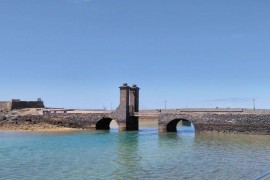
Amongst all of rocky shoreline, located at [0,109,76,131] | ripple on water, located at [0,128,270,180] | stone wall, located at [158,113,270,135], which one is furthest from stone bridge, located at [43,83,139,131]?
ripple on water, located at [0,128,270,180]

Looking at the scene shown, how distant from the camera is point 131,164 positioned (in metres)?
20.7

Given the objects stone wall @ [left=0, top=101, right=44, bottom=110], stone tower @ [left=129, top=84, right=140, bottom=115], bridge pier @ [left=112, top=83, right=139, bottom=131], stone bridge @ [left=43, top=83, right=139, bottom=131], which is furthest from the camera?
stone wall @ [left=0, top=101, right=44, bottom=110]

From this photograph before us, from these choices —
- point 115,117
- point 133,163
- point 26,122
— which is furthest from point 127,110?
point 133,163

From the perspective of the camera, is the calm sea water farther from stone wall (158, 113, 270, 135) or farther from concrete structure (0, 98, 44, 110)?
concrete structure (0, 98, 44, 110)

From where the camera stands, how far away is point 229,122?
43344 millimetres

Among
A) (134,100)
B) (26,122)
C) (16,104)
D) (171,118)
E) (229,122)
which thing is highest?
(16,104)

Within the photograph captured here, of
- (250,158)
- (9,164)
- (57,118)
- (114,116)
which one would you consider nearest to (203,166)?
(250,158)

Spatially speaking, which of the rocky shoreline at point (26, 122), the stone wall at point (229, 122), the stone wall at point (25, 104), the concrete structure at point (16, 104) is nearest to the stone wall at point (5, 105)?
the concrete structure at point (16, 104)

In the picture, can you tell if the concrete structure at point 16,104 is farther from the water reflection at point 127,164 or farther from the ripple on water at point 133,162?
the water reflection at point 127,164

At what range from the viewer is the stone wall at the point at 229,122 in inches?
1638

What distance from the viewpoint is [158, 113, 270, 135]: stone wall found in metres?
41.6

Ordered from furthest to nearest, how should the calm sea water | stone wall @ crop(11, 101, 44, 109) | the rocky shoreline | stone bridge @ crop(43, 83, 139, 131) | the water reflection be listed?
1. stone wall @ crop(11, 101, 44, 109)
2. the rocky shoreline
3. stone bridge @ crop(43, 83, 139, 131)
4. the water reflection
5. the calm sea water

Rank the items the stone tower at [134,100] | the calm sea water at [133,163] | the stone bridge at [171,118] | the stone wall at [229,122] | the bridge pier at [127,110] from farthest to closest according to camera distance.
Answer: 1. the stone tower at [134,100]
2. the bridge pier at [127,110]
3. the stone bridge at [171,118]
4. the stone wall at [229,122]
5. the calm sea water at [133,163]

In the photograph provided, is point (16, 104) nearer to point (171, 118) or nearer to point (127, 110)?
point (127, 110)
